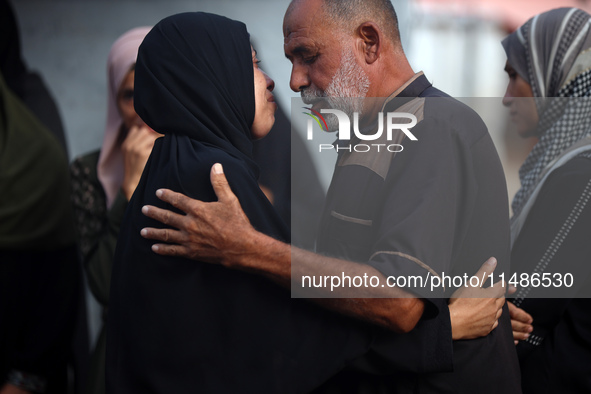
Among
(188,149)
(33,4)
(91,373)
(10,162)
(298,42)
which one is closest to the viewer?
(188,149)

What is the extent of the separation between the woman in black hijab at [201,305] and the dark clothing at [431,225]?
174 millimetres

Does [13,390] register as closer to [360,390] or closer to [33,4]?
[360,390]

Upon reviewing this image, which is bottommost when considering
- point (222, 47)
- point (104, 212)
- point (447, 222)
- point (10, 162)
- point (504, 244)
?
point (104, 212)

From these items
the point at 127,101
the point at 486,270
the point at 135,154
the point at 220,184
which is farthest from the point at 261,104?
the point at 127,101

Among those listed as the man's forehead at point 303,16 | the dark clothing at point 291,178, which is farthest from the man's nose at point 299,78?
the dark clothing at point 291,178

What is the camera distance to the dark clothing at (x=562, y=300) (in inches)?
76.4

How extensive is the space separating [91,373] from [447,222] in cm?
173

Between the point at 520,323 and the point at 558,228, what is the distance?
1.08ft

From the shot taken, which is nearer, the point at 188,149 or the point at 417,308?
the point at 417,308

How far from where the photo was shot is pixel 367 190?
1712 mm

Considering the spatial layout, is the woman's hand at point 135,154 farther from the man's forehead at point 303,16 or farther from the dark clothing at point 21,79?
the man's forehead at point 303,16

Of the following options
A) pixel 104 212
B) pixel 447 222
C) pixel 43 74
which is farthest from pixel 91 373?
pixel 43 74

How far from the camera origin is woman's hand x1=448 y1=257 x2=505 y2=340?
1662mm

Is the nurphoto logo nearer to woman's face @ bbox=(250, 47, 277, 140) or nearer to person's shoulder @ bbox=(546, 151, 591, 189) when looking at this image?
woman's face @ bbox=(250, 47, 277, 140)
